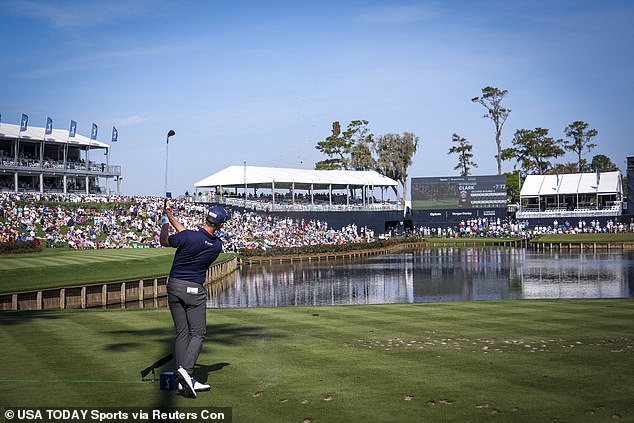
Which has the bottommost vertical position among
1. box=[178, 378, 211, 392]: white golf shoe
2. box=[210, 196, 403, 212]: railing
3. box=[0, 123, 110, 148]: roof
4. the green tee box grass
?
the green tee box grass

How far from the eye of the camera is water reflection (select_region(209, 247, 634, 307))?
32594 millimetres

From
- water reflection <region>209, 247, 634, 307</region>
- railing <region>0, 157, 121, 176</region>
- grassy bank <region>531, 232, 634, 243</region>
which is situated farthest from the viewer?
grassy bank <region>531, 232, 634, 243</region>

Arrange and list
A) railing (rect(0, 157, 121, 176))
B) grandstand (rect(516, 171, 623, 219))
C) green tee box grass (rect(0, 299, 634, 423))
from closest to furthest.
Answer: green tee box grass (rect(0, 299, 634, 423)), railing (rect(0, 157, 121, 176)), grandstand (rect(516, 171, 623, 219))

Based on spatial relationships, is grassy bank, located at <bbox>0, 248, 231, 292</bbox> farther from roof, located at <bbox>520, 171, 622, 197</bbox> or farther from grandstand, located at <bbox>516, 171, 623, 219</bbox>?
roof, located at <bbox>520, 171, 622, 197</bbox>

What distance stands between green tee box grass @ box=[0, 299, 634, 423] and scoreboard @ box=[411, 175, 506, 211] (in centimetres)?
7711

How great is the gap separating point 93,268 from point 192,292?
2745 centimetres

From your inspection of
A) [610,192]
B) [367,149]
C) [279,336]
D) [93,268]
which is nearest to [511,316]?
[279,336]

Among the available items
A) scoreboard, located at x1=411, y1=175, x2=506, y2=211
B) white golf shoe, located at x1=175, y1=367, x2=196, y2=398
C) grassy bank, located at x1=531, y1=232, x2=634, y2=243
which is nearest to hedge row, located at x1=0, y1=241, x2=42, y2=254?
white golf shoe, located at x1=175, y1=367, x2=196, y2=398

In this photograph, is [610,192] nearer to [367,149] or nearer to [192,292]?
[367,149]

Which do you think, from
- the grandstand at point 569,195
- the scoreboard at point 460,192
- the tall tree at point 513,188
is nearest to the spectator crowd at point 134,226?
the scoreboard at point 460,192

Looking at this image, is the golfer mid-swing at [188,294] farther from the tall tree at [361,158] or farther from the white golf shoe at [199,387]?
the tall tree at [361,158]

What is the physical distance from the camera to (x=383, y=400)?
8344 millimetres

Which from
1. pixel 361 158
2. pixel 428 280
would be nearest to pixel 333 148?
pixel 361 158

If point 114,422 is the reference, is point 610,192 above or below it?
above
